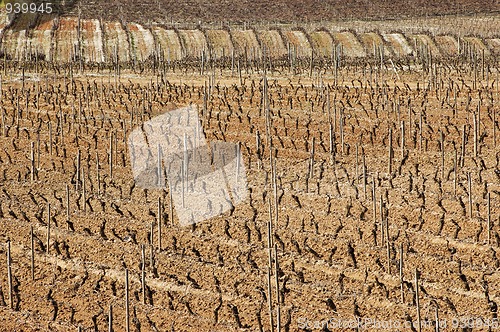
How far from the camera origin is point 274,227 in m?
12.1

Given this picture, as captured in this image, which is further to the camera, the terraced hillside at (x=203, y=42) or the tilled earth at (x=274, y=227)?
the terraced hillside at (x=203, y=42)

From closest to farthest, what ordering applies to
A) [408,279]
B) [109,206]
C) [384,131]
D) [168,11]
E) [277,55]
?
[408,279]
[109,206]
[384,131]
[277,55]
[168,11]

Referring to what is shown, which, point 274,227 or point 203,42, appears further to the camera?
point 203,42

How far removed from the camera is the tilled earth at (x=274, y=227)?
9.59m

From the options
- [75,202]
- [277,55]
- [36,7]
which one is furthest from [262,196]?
[36,7]

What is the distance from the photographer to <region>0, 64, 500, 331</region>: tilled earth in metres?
9.59

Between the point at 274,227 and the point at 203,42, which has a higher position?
the point at 274,227

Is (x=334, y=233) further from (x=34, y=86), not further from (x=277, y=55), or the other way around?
(x=277, y=55)

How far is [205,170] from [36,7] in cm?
3053

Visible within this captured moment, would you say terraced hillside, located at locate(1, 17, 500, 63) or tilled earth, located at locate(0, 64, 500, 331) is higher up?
tilled earth, located at locate(0, 64, 500, 331)

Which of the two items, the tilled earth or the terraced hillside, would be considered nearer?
the tilled earth

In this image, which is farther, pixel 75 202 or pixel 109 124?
pixel 109 124

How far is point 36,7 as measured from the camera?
138 feet

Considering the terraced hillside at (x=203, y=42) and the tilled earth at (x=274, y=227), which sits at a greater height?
the tilled earth at (x=274, y=227)
